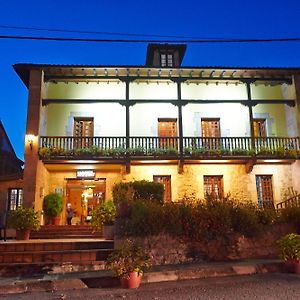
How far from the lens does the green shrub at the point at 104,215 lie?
11752 millimetres

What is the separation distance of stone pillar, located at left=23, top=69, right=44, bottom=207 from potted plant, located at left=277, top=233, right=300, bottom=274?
1141 centimetres

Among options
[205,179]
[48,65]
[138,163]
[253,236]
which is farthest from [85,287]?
[48,65]

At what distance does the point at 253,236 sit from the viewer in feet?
33.5

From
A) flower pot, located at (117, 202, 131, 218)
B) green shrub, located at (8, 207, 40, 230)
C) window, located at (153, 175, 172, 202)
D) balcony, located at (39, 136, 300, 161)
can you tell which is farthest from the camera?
window, located at (153, 175, 172, 202)

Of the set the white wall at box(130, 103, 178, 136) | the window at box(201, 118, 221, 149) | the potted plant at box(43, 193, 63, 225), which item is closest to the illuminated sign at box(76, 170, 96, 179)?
the potted plant at box(43, 193, 63, 225)

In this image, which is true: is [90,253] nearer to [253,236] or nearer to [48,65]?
[253,236]

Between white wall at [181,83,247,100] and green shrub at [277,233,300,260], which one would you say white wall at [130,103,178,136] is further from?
green shrub at [277,233,300,260]

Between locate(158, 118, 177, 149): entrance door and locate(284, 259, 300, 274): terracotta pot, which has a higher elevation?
locate(158, 118, 177, 149): entrance door

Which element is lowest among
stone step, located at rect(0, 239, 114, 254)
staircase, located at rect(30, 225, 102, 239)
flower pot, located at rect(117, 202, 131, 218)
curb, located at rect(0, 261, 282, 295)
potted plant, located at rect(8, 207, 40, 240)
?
curb, located at rect(0, 261, 282, 295)

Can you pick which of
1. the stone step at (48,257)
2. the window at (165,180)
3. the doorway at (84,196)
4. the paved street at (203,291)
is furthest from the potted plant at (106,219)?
the doorway at (84,196)

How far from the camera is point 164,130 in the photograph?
19.8 metres

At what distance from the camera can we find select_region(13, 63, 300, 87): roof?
60.2 ft

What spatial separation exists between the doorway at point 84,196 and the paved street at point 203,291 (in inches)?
480

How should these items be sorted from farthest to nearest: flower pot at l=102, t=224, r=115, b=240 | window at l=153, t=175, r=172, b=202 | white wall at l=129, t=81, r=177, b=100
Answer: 1. white wall at l=129, t=81, r=177, b=100
2. window at l=153, t=175, r=172, b=202
3. flower pot at l=102, t=224, r=115, b=240
